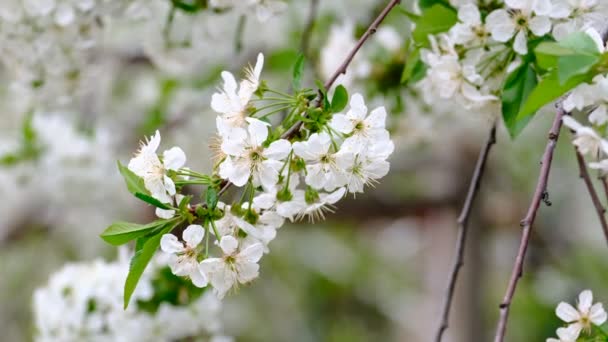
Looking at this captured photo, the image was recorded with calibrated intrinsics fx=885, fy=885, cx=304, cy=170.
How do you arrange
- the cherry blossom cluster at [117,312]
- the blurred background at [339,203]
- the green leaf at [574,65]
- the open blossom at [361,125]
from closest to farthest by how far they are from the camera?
the green leaf at [574,65]
the open blossom at [361,125]
the cherry blossom cluster at [117,312]
the blurred background at [339,203]

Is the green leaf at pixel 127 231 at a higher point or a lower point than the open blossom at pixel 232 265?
lower

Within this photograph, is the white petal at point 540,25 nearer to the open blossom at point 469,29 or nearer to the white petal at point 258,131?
the open blossom at point 469,29

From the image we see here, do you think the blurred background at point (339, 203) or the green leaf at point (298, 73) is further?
the blurred background at point (339, 203)

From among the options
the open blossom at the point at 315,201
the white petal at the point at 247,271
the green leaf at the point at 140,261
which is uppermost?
the open blossom at the point at 315,201

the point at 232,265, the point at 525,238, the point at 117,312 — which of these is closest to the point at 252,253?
the point at 232,265

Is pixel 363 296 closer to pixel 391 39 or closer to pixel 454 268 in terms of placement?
pixel 391 39

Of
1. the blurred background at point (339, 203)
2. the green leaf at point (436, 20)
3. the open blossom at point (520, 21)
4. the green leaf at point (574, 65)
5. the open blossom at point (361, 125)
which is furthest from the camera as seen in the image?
the blurred background at point (339, 203)

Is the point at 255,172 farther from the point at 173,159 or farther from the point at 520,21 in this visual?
the point at 520,21

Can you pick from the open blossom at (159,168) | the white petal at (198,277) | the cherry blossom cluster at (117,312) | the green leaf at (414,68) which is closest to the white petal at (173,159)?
the open blossom at (159,168)
